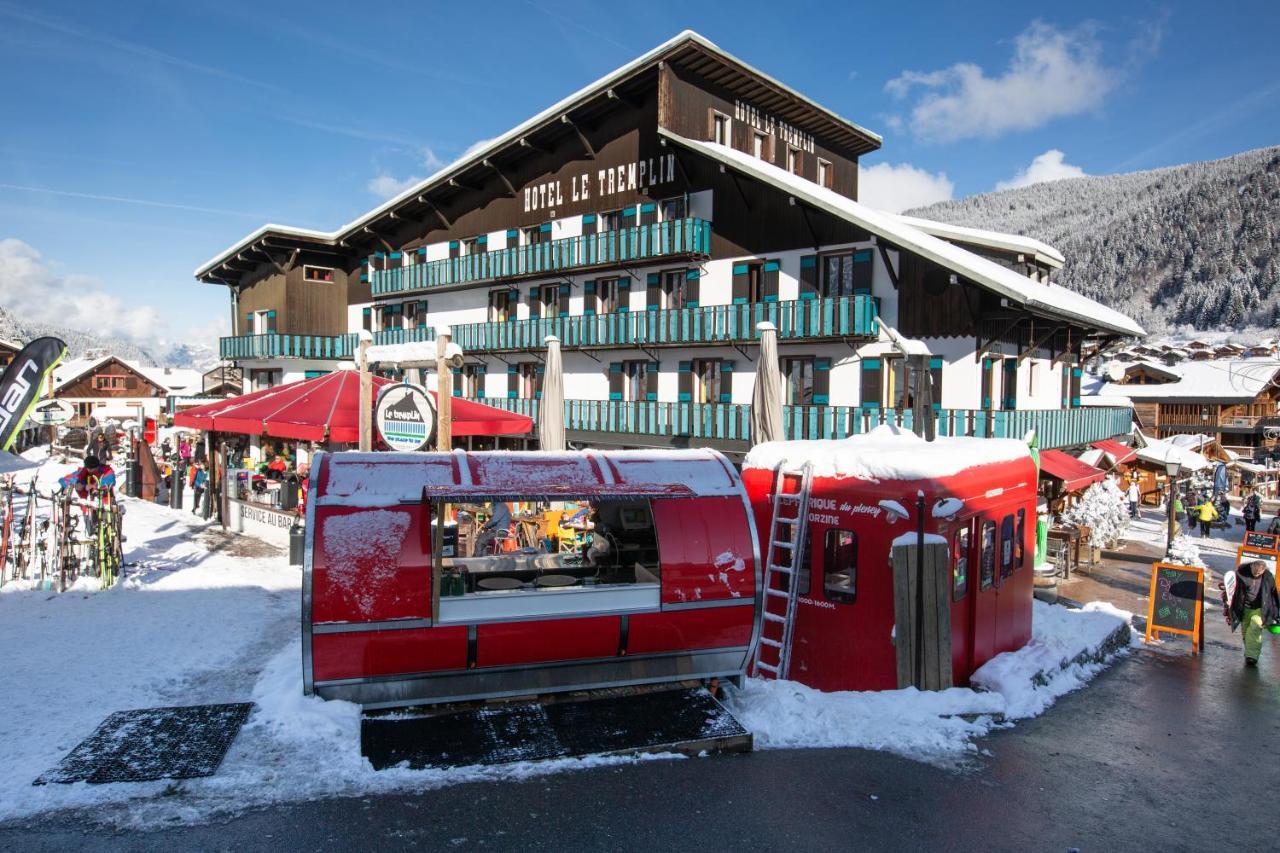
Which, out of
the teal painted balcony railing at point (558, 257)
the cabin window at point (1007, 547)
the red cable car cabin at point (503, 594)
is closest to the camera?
the red cable car cabin at point (503, 594)

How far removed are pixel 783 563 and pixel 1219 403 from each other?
64.0 metres

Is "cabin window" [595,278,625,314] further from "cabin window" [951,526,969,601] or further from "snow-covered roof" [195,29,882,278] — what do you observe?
"cabin window" [951,526,969,601]

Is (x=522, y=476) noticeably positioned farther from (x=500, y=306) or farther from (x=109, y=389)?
(x=109, y=389)

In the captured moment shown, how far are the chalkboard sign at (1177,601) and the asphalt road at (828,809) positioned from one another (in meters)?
4.83

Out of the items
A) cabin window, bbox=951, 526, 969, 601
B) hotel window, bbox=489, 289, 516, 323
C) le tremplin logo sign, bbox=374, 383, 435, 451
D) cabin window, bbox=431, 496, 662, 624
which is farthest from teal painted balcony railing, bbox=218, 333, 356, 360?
cabin window, bbox=951, 526, 969, 601

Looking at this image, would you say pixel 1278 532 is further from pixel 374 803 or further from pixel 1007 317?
pixel 374 803

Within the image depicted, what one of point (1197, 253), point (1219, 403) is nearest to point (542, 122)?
point (1219, 403)

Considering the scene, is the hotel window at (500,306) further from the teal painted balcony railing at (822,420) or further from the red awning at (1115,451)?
the red awning at (1115,451)

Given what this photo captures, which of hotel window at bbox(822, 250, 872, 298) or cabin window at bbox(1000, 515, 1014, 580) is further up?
hotel window at bbox(822, 250, 872, 298)

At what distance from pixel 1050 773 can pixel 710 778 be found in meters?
3.00

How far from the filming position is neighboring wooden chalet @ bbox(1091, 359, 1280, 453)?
5819 centimetres

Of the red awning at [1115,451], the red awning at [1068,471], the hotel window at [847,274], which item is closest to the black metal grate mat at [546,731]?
the red awning at [1068,471]

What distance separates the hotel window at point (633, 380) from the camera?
90.1 feet

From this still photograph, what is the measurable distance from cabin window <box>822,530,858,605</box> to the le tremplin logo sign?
576 cm
